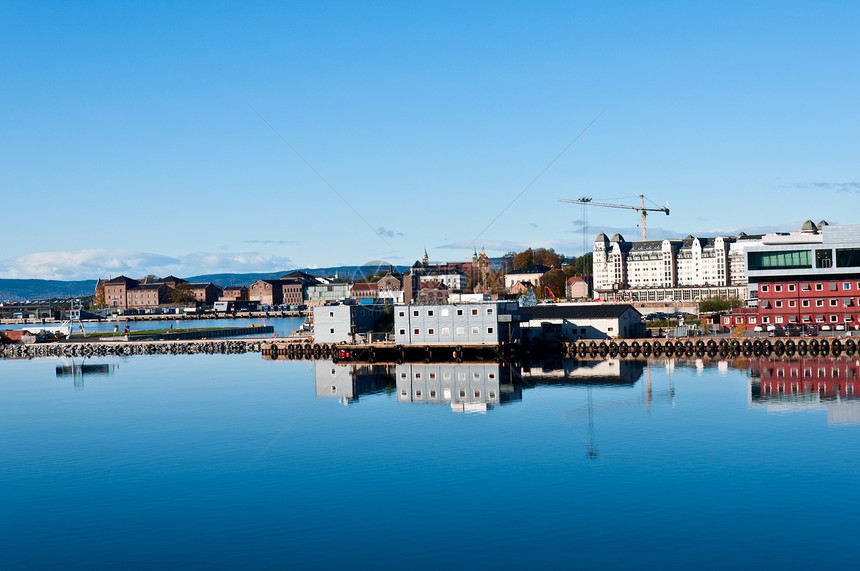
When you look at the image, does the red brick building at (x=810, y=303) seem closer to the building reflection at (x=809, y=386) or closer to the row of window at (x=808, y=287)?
the row of window at (x=808, y=287)

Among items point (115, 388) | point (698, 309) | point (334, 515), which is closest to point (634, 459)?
point (334, 515)

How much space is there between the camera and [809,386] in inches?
2066

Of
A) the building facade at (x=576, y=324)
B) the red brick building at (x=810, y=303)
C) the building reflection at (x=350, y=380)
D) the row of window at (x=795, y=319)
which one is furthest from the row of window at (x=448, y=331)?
the red brick building at (x=810, y=303)

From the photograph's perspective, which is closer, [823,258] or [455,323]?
[455,323]

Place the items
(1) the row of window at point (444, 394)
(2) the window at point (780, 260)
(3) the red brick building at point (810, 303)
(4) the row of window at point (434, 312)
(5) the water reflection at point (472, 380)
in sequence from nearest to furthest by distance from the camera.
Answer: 1. (5) the water reflection at point (472, 380)
2. (1) the row of window at point (444, 394)
3. (4) the row of window at point (434, 312)
4. (3) the red brick building at point (810, 303)
5. (2) the window at point (780, 260)

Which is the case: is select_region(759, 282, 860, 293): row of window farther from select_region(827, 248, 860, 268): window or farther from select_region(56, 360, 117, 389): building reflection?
select_region(56, 360, 117, 389): building reflection

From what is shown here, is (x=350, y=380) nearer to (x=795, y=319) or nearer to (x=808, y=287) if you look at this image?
(x=795, y=319)

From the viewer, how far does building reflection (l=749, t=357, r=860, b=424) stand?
1742 inches

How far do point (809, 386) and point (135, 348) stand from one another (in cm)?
7649

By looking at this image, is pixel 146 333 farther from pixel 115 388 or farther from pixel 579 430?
pixel 579 430

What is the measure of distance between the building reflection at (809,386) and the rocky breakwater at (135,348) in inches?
2198

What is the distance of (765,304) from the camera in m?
83.5

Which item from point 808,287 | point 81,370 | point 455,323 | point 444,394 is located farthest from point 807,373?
point 81,370

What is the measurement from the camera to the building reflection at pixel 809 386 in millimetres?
44250
